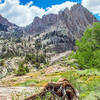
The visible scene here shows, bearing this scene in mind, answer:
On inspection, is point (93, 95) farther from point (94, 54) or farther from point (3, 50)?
point (3, 50)

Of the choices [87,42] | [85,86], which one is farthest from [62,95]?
[87,42]

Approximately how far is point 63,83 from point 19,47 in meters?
181

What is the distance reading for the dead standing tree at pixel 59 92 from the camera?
5.69 m

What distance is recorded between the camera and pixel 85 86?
352 inches

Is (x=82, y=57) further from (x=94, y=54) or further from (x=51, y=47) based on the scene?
(x=51, y=47)

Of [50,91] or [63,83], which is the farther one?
[63,83]

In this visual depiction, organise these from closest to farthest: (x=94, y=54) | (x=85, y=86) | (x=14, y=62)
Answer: (x=85, y=86) → (x=94, y=54) → (x=14, y=62)

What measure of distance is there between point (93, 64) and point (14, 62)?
10597cm

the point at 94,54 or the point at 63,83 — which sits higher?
the point at 94,54

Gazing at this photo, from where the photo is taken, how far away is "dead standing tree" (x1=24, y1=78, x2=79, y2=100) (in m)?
5.69

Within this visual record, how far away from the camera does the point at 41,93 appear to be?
5742mm

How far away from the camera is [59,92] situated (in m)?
6.08

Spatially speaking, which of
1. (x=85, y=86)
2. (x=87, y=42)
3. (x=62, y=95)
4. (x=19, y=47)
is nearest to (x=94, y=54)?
(x=87, y=42)

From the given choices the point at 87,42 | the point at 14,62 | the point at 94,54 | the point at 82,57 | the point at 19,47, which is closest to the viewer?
the point at 94,54
